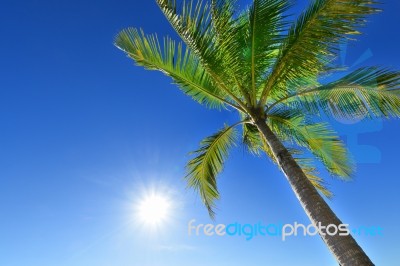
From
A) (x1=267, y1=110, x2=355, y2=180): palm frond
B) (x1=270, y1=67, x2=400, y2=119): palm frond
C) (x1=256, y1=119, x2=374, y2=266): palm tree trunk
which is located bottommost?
(x1=256, y1=119, x2=374, y2=266): palm tree trunk

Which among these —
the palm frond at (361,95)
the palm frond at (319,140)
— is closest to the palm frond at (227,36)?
the palm frond at (361,95)

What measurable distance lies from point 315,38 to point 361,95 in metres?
1.37

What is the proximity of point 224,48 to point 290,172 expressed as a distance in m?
2.63

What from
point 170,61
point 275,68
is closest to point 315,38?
point 275,68

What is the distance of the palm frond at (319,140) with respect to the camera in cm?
814

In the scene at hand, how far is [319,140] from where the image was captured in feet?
27.2

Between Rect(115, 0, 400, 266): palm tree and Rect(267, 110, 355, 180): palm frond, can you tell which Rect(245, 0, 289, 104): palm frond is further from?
Rect(267, 110, 355, 180): palm frond

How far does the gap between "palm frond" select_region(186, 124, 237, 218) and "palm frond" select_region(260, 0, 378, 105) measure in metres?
1.76

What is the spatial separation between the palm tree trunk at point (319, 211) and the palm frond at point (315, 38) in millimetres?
1355

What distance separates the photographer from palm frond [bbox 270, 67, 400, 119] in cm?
586

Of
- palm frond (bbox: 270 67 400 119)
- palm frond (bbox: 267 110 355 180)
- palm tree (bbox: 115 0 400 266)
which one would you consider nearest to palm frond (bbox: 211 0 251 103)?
palm tree (bbox: 115 0 400 266)

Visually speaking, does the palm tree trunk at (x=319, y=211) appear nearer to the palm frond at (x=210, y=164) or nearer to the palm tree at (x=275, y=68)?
the palm tree at (x=275, y=68)

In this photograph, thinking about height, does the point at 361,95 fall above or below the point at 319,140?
below

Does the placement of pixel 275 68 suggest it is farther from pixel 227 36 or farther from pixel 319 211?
pixel 319 211
